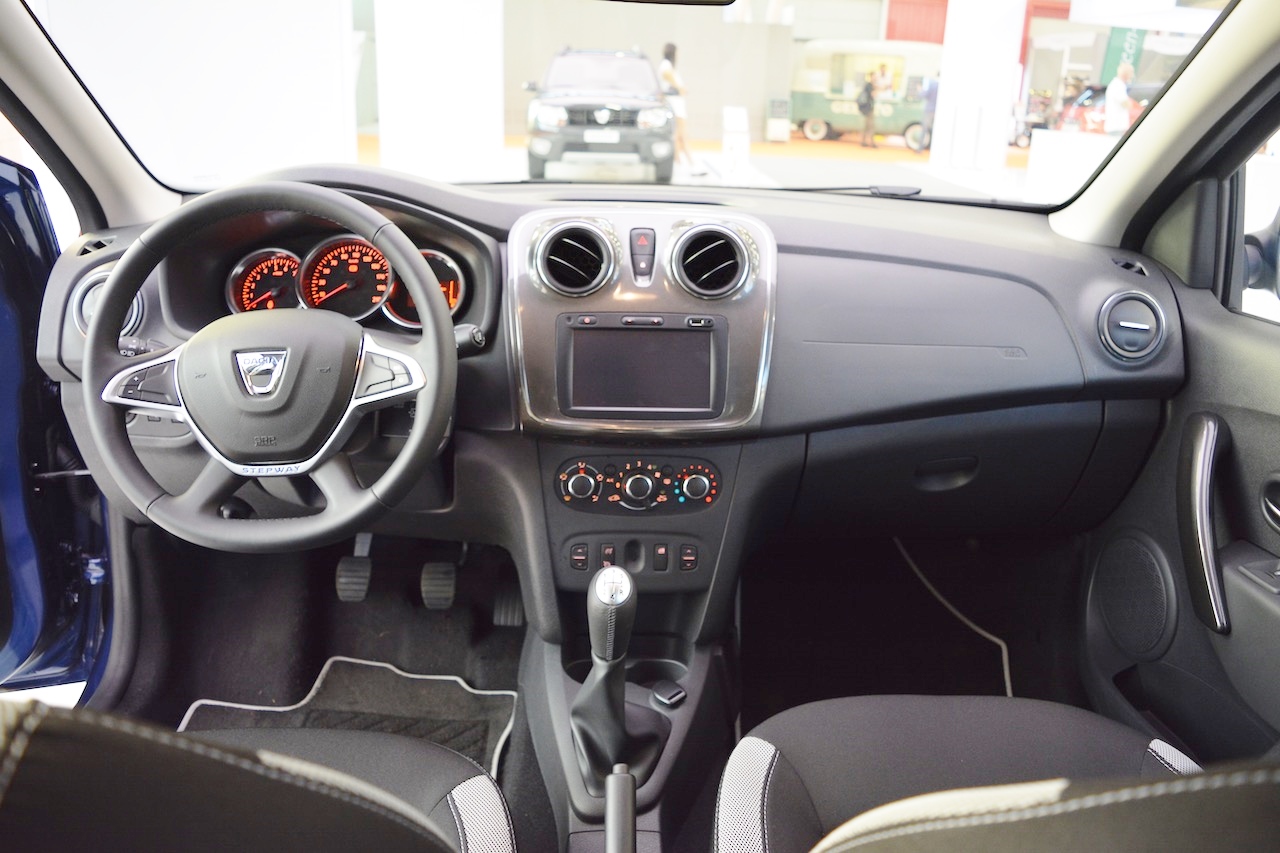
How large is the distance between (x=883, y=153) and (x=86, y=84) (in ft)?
11.6

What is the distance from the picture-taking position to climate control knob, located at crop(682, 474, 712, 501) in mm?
1616

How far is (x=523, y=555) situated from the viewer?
5.58 ft

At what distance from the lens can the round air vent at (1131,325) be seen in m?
1.64

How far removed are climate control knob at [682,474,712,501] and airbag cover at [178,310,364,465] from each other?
612 millimetres

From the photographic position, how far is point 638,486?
1.60m

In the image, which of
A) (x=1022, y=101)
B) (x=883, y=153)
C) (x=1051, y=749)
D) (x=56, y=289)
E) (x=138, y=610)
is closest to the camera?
(x=1051, y=749)

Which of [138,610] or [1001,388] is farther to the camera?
[138,610]

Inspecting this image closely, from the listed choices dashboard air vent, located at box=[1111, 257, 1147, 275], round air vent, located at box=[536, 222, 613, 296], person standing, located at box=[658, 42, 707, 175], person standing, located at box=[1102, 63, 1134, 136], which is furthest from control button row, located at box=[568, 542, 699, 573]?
person standing, located at box=[658, 42, 707, 175]

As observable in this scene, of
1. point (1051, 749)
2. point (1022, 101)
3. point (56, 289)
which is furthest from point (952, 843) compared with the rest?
point (1022, 101)

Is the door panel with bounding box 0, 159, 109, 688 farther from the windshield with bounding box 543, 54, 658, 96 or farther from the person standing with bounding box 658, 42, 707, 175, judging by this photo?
the windshield with bounding box 543, 54, 658, 96

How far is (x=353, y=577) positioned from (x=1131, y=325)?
1636 millimetres

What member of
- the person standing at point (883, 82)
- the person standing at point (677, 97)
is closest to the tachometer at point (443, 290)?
the person standing at point (677, 97)

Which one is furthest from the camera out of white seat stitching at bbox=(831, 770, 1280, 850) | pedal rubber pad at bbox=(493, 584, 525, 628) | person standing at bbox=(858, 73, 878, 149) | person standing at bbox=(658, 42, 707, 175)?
person standing at bbox=(858, 73, 878, 149)

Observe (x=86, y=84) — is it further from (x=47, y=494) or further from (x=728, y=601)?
(x=728, y=601)
